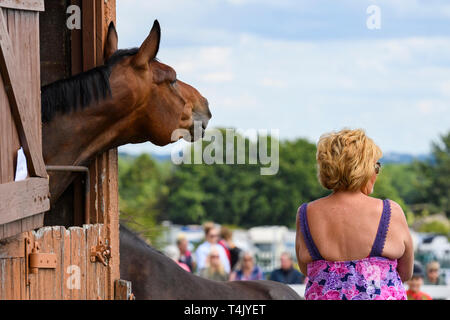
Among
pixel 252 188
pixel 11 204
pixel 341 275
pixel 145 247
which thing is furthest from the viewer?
pixel 252 188

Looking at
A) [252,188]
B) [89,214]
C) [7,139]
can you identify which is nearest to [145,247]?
[89,214]

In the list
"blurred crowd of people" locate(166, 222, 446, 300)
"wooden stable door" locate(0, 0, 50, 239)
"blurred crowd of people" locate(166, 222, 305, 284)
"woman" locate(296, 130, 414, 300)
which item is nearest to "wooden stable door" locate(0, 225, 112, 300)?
"wooden stable door" locate(0, 0, 50, 239)

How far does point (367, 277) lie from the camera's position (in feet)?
12.4

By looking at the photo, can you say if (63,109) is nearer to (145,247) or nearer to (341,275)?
(145,247)

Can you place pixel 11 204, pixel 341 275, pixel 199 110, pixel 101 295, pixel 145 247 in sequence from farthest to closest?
pixel 145 247, pixel 199 110, pixel 101 295, pixel 11 204, pixel 341 275

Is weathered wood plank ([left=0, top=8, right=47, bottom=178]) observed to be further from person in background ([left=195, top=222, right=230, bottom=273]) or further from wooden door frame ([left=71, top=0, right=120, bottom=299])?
person in background ([left=195, top=222, right=230, bottom=273])

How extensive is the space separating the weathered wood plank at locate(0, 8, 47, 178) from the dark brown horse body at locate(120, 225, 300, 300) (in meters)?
1.83

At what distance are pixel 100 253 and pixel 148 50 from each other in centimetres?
126

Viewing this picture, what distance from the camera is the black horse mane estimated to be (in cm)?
525

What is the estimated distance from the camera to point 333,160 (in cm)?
388

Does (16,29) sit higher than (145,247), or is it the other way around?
(16,29)

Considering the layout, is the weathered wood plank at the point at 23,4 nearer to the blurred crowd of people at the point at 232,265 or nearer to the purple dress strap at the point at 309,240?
the purple dress strap at the point at 309,240

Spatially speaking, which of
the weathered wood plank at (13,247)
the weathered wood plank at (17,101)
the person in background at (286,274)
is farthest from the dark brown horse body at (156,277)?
the person in background at (286,274)

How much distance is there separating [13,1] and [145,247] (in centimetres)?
259
